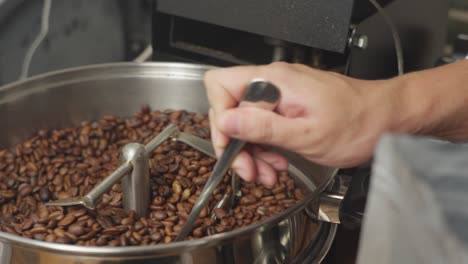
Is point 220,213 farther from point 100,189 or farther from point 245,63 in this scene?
point 245,63

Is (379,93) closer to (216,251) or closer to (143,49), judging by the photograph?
(216,251)

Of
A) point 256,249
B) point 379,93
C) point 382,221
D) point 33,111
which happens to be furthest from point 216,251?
point 33,111

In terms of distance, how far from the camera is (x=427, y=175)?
0.23 metres

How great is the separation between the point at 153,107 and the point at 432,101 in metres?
0.51

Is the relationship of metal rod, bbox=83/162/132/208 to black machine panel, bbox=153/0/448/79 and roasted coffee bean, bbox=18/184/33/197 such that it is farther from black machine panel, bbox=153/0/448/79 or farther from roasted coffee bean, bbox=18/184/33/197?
black machine panel, bbox=153/0/448/79

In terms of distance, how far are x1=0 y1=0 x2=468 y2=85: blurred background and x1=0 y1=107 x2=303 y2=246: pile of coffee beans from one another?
225mm

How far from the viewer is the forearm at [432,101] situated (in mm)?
560

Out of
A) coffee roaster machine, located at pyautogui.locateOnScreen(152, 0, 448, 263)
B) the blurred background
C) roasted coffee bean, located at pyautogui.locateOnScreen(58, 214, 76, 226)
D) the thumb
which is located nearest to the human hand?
the thumb

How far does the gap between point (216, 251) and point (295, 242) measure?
0.11 meters

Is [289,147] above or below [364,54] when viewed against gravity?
below

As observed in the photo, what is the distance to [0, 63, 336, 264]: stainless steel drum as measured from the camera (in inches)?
22.7

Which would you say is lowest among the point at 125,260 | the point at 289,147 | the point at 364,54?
the point at 125,260

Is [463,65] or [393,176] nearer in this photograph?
[393,176]

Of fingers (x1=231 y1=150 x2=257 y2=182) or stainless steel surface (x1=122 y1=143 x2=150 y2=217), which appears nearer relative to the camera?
fingers (x1=231 y1=150 x2=257 y2=182)
